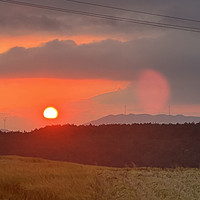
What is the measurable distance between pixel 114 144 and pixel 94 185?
61.0 meters

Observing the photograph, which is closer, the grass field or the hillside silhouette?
the grass field

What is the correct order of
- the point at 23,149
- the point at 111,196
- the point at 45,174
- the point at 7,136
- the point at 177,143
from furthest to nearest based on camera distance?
1. the point at 7,136
2. the point at 23,149
3. the point at 177,143
4. the point at 45,174
5. the point at 111,196

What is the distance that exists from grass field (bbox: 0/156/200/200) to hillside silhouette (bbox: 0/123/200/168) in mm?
41798

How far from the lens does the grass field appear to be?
24359 millimetres

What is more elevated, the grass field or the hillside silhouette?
the hillside silhouette

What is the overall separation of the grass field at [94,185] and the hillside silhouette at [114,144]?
4180 centimetres

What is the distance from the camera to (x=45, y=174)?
3069cm

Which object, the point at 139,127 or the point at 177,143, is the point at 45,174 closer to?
the point at 177,143

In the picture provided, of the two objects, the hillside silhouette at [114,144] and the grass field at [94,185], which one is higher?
the hillside silhouette at [114,144]

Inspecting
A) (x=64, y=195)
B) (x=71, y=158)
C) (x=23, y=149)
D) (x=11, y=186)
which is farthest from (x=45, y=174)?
(x=23, y=149)

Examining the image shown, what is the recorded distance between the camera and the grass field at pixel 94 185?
79.9 feet

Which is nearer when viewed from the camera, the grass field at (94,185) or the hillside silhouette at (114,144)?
the grass field at (94,185)

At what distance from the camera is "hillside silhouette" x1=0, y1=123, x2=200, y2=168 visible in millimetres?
78000

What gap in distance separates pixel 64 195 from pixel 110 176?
209 inches
